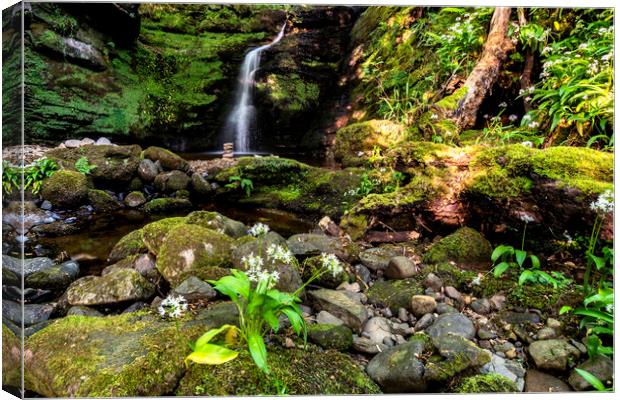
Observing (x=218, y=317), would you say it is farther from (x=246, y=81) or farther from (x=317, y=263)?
(x=246, y=81)

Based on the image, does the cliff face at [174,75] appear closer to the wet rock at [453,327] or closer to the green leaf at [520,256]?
the green leaf at [520,256]

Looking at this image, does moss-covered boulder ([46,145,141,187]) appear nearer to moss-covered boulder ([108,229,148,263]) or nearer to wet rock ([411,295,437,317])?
moss-covered boulder ([108,229,148,263])

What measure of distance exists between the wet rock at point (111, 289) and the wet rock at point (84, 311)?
28 millimetres

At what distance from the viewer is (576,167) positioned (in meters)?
1.90

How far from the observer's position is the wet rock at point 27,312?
4.36 ft

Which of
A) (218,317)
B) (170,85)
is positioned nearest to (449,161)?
(218,317)

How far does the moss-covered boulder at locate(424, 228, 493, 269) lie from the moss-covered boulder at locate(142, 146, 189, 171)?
3.19 m

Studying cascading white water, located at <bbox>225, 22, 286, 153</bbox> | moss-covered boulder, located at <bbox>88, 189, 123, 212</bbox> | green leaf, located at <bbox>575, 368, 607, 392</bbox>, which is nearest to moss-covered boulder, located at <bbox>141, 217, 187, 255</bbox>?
moss-covered boulder, located at <bbox>88, 189, 123, 212</bbox>

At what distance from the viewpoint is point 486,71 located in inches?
124

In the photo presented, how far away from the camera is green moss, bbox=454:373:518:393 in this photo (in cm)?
141

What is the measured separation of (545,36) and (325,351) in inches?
117

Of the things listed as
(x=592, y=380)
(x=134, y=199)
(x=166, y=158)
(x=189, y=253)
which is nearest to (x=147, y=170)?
(x=166, y=158)

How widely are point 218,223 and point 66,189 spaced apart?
1.81m

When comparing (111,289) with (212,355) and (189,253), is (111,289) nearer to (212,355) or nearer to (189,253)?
(189,253)
